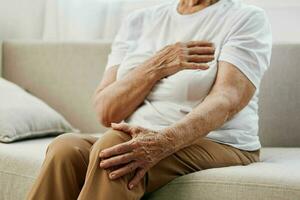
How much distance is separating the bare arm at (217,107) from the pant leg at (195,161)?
0.04 meters

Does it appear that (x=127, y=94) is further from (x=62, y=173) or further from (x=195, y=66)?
(x=62, y=173)

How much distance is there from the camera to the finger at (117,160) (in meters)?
1.46

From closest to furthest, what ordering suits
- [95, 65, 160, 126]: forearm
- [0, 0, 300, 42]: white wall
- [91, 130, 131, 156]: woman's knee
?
1. [91, 130, 131, 156]: woman's knee
2. [95, 65, 160, 126]: forearm
3. [0, 0, 300, 42]: white wall

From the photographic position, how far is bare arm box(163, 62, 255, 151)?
1.55m

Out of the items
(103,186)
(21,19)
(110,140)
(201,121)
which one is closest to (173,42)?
(201,121)

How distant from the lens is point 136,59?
195 centimetres

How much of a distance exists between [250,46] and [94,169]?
574 millimetres

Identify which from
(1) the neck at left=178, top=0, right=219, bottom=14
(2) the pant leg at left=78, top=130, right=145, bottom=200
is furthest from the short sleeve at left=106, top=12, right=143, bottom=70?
(2) the pant leg at left=78, top=130, right=145, bottom=200

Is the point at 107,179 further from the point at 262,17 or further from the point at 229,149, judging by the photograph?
the point at 262,17

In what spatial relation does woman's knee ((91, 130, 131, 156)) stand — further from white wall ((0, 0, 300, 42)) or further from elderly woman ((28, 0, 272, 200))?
white wall ((0, 0, 300, 42))

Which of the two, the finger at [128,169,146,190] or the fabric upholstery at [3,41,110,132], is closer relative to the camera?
the finger at [128,169,146,190]

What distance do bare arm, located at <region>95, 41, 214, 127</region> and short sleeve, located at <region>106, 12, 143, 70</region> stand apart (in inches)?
6.5

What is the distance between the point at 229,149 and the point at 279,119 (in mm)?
497

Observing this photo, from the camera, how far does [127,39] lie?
2.05 meters
